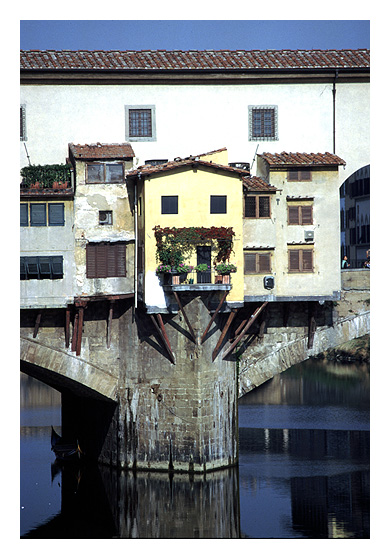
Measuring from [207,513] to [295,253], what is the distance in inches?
480

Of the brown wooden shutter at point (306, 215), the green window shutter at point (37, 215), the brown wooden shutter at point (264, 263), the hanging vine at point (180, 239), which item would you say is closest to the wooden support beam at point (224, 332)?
the brown wooden shutter at point (264, 263)

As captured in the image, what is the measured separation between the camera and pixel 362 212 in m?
80.9

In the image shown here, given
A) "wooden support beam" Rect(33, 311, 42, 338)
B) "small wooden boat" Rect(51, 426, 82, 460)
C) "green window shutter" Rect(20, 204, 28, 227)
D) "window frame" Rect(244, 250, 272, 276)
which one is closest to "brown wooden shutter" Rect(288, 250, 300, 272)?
"window frame" Rect(244, 250, 272, 276)

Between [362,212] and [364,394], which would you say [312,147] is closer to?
[364,394]

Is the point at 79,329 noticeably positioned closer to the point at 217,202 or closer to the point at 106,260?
the point at 106,260

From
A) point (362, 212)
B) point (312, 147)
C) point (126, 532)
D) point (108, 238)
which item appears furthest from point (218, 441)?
point (362, 212)

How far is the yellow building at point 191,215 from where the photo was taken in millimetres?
43625

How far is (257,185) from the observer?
46062mm

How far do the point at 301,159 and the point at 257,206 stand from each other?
309 centimetres

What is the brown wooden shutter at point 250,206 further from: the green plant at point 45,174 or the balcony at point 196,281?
the green plant at point 45,174

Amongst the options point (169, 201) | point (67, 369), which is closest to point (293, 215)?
point (169, 201)

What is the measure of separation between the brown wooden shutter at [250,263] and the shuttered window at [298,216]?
239cm

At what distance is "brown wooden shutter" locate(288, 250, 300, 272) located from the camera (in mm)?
46406

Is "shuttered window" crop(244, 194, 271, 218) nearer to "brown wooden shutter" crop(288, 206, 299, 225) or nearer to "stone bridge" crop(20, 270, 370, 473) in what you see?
"brown wooden shutter" crop(288, 206, 299, 225)
